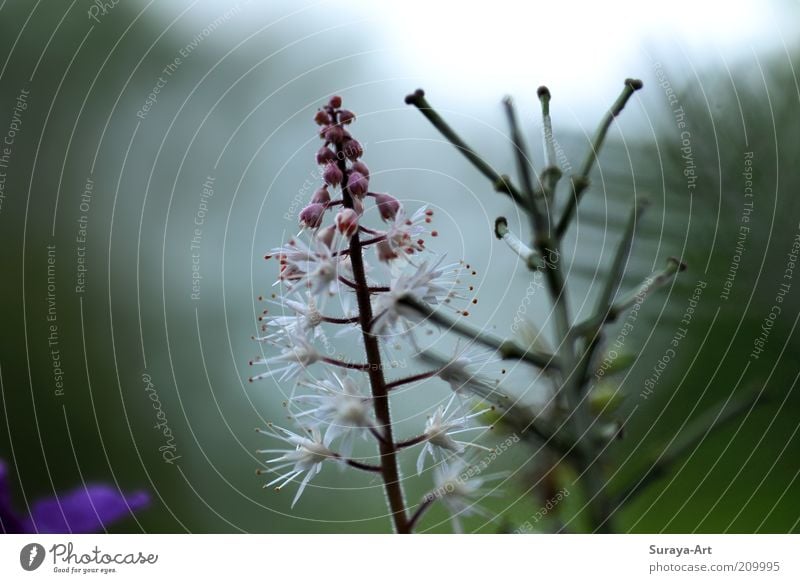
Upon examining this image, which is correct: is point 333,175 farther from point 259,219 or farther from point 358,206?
point 259,219

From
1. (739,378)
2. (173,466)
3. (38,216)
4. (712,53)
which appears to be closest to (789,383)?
(739,378)

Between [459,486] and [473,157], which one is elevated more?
[473,157]
